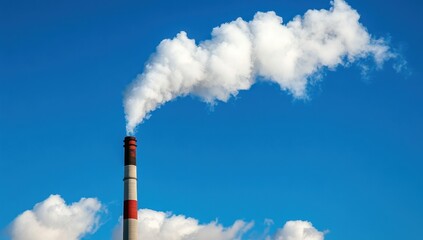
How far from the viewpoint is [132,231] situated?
37781 millimetres

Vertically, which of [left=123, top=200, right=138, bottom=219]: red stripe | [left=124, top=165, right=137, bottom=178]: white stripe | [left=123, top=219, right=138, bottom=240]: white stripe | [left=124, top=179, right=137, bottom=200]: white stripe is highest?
[left=124, top=165, right=137, bottom=178]: white stripe

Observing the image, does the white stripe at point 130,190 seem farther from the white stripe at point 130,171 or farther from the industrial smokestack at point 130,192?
the white stripe at point 130,171

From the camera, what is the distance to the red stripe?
38250mm

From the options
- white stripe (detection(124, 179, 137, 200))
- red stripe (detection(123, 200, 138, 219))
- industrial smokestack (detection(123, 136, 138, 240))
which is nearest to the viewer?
industrial smokestack (detection(123, 136, 138, 240))

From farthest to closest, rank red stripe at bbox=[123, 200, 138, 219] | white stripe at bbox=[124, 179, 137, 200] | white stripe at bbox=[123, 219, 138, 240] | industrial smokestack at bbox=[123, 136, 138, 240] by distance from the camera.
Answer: white stripe at bbox=[124, 179, 137, 200]
red stripe at bbox=[123, 200, 138, 219]
industrial smokestack at bbox=[123, 136, 138, 240]
white stripe at bbox=[123, 219, 138, 240]

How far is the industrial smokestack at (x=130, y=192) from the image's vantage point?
37.9 meters

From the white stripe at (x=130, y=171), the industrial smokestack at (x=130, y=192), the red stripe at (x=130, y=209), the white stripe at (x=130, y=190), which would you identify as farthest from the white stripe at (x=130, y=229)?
the white stripe at (x=130, y=171)

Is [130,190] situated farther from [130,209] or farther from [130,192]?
[130,209]

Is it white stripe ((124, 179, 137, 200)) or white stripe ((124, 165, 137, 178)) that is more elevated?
white stripe ((124, 165, 137, 178))

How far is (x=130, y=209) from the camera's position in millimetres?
38375

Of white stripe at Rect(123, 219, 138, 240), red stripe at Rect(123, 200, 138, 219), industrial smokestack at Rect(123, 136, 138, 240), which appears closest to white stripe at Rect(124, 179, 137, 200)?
industrial smokestack at Rect(123, 136, 138, 240)

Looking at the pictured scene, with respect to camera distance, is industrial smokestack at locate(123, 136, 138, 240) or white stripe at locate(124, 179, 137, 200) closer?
industrial smokestack at locate(123, 136, 138, 240)

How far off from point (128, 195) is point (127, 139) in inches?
145

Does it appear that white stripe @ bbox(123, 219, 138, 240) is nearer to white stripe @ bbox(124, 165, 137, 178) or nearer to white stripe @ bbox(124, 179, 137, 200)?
white stripe @ bbox(124, 179, 137, 200)
